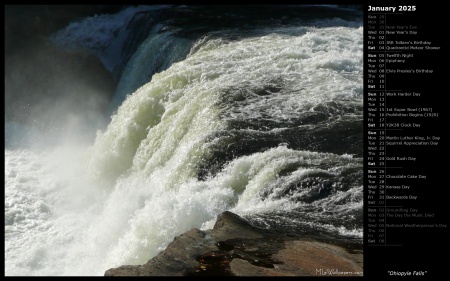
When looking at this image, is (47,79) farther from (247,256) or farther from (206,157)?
(247,256)

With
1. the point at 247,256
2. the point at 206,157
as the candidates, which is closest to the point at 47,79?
the point at 206,157

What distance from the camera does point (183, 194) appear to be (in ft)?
27.2

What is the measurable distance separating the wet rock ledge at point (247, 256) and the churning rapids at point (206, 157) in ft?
1.21

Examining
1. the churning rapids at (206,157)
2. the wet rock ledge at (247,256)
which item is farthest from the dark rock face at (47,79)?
the wet rock ledge at (247,256)

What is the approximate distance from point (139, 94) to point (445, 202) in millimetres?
9159

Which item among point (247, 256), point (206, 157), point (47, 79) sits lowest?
point (247, 256)

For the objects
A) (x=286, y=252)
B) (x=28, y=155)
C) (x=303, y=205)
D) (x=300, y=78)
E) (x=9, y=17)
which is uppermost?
(x=9, y=17)

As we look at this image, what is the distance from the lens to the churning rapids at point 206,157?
793cm

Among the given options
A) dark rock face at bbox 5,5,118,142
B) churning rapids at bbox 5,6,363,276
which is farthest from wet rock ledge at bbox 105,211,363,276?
dark rock face at bbox 5,5,118,142

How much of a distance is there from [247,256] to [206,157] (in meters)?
3.23

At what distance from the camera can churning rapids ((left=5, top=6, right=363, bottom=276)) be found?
7.93m

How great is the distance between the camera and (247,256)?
625 cm

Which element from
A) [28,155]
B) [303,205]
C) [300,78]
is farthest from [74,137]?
[303,205]

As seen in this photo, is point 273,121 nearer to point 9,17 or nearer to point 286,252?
point 286,252
